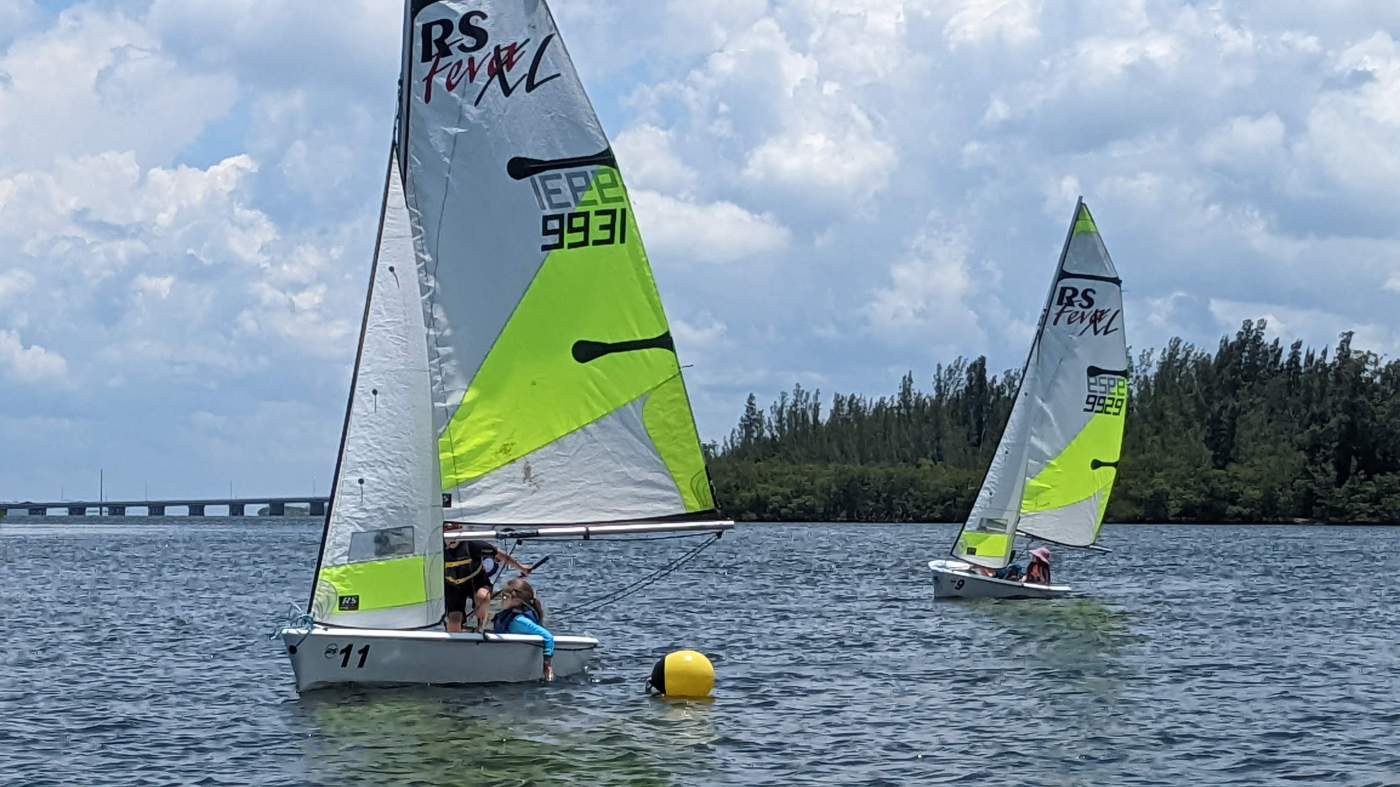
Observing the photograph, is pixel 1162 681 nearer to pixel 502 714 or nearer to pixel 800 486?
pixel 502 714

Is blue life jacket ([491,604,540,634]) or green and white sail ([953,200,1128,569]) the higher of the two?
green and white sail ([953,200,1128,569])

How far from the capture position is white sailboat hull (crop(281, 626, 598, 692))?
22.8 m

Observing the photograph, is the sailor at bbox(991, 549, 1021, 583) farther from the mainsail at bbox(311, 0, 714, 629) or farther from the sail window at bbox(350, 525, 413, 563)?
the sail window at bbox(350, 525, 413, 563)

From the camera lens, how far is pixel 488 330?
23094 millimetres

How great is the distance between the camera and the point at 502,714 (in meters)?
23.1

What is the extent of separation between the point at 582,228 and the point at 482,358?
82.1 inches

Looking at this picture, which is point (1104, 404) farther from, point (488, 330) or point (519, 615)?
point (488, 330)

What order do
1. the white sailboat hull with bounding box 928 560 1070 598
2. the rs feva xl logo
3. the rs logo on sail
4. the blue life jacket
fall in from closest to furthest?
the rs feva xl logo → the blue life jacket → the white sailboat hull with bounding box 928 560 1070 598 → the rs logo on sail

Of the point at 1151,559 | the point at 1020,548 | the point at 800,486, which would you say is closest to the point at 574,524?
the point at 1020,548

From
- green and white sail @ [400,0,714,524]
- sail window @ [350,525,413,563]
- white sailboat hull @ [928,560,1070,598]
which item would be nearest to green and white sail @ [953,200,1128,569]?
white sailboat hull @ [928,560,1070,598]

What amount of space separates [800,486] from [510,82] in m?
129

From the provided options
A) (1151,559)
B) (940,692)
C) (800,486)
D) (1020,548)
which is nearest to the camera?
(940,692)

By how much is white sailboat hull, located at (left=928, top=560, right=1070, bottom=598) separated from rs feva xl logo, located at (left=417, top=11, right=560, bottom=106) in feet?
72.0

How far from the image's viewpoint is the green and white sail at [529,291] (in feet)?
74.1
